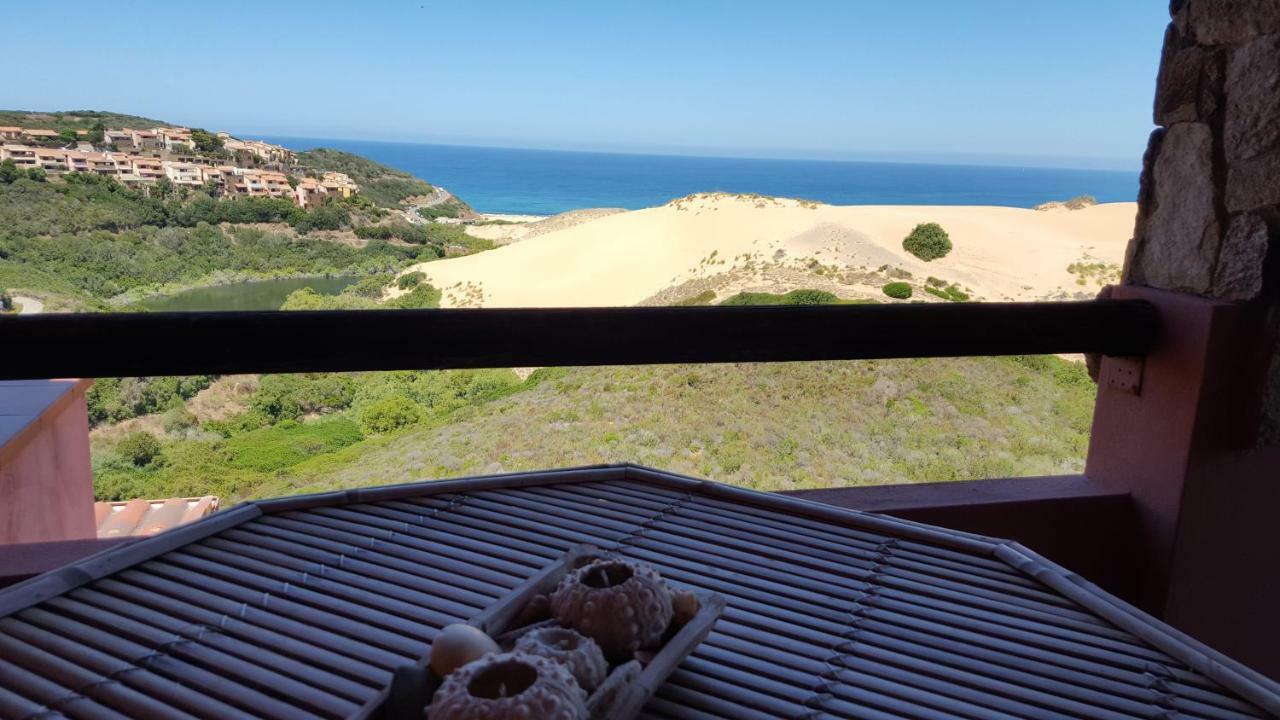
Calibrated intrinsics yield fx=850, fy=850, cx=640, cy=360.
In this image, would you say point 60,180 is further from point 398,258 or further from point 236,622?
point 236,622

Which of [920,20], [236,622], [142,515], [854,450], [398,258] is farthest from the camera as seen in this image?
[920,20]

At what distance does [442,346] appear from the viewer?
4.52 feet

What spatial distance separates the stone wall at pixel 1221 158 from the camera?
148 centimetres

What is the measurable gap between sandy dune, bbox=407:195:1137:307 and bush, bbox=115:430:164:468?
886 cm

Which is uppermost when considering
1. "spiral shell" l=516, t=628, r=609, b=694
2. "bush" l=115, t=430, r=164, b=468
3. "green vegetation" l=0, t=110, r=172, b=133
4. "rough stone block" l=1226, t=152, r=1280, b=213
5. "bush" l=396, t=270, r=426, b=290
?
"green vegetation" l=0, t=110, r=172, b=133

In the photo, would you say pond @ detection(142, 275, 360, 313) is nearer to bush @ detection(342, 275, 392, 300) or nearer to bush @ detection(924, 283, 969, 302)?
bush @ detection(342, 275, 392, 300)

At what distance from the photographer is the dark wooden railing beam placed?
4.10ft

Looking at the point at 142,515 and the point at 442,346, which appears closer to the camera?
the point at 442,346

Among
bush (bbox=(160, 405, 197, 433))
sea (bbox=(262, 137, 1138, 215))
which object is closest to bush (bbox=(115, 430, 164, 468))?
bush (bbox=(160, 405, 197, 433))

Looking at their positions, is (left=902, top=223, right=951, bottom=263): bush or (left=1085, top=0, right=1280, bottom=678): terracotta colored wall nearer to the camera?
(left=1085, top=0, right=1280, bottom=678): terracotta colored wall

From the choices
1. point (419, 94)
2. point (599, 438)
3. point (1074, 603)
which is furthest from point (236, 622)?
point (419, 94)

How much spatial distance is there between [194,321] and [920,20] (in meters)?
42.4

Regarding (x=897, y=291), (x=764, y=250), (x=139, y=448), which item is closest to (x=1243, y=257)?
(x=897, y=291)

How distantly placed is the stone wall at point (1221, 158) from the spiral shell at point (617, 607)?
54.2 inches
